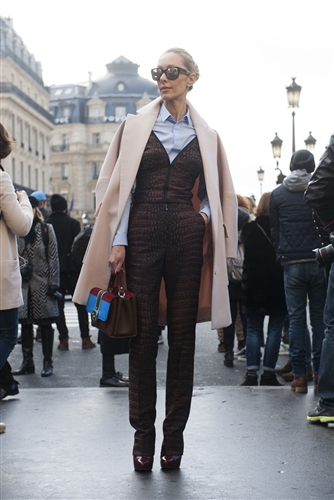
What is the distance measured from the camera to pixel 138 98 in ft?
351

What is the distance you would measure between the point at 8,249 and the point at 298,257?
2640mm

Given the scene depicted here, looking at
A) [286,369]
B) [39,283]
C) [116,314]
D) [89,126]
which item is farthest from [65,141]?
[116,314]

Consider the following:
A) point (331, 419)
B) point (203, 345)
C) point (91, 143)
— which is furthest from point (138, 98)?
point (331, 419)

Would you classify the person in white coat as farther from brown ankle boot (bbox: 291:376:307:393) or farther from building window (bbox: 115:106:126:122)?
building window (bbox: 115:106:126:122)

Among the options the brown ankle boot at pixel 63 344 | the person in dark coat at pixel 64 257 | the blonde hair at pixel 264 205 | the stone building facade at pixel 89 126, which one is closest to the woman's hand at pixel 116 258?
the blonde hair at pixel 264 205

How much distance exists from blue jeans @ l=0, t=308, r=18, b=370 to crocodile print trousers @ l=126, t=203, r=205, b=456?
3.86ft

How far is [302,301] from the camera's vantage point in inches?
288

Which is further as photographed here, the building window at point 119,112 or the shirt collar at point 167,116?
the building window at point 119,112

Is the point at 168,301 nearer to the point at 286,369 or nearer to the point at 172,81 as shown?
the point at 172,81

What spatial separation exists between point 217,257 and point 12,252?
1.51 metres

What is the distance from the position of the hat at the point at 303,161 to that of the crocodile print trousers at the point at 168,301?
3016 millimetres

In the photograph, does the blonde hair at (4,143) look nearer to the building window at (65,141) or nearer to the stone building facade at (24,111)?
the stone building facade at (24,111)

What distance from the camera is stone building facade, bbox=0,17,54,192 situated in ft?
229

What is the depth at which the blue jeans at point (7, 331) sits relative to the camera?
5488 millimetres
